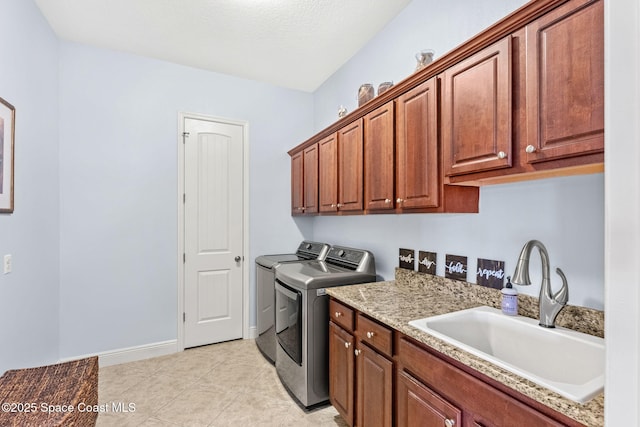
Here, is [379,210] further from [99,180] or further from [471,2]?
[99,180]

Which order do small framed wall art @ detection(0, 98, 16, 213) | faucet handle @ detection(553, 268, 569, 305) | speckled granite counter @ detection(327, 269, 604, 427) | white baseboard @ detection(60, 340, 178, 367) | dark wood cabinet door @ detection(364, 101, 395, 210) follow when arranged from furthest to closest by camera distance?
white baseboard @ detection(60, 340, 178, 367) < dark wood cabinet door @ detection(364, 101, 395, 210) < small framed wall art @ detection(0, 98, 16, 213) < faucet handle @ detection(553, 268, 569, 305) < speckled granite counter @ detection(327, 269, 604, 427)

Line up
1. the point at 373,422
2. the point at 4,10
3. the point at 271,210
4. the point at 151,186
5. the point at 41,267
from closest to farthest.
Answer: the point at 373,422
the point at 4,10
the point at 41,267
the point at 151,186
the point at 271,210

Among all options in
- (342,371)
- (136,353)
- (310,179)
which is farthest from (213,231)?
(342,371)

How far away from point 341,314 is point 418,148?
110 centimetres

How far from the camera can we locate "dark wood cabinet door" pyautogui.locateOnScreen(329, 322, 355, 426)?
182 cm

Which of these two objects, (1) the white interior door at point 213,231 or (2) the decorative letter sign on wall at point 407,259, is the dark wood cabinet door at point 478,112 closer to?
(2) the decorative letter sign on wall at point 407,259

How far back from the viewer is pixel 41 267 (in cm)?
234

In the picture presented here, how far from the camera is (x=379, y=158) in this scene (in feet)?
6.76

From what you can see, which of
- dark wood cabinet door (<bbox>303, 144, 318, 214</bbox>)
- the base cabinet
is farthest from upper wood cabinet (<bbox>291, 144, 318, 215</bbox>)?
the base cabinet

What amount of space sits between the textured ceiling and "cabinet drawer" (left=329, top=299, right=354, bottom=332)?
6.98 feet

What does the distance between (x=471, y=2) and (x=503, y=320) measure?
179 centimetres

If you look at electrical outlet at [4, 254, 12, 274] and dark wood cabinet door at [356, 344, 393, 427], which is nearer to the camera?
dark wood cabinet door at [356, 344, 393, 427]

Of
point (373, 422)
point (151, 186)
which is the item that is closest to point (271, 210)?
point (151, 186)

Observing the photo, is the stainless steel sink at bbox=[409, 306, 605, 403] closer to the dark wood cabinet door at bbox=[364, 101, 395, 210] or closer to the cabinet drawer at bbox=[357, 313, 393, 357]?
the cabinet drawer at bbox=[357, 313, 393, 357]
